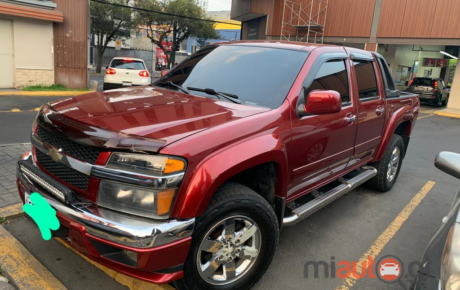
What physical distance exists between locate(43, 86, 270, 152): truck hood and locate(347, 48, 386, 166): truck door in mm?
1615

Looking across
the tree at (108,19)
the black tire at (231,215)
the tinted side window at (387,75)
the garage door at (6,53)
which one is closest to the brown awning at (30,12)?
the garage door at (6,53)

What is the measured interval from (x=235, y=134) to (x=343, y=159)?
5.86 feet

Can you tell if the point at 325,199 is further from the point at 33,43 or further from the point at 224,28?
the point at 224,28

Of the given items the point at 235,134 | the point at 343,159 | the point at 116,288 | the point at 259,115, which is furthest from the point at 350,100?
the point at 116,288

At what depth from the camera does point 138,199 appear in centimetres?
203

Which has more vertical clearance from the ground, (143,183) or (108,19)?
(108,19)

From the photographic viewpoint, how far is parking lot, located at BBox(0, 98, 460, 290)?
110 inches

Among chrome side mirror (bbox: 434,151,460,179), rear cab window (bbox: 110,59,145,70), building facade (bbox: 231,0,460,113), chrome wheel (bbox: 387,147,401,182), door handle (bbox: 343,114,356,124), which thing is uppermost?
building facade (bbox: 231,0,460,113)

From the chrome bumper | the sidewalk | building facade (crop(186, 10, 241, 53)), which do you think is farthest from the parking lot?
building facade (crop(186, 10, 241, 53))

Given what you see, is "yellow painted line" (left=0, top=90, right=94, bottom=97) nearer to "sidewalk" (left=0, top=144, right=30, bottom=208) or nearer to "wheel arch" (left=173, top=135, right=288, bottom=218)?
"sidewalk" (left=0, top=144, right=30, bottom=208)

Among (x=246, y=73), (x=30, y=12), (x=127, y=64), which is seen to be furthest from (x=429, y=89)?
(x=30, y=12)

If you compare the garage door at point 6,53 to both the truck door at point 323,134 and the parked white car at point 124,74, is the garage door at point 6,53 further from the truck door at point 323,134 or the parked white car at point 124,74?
the truck door at point 323,134

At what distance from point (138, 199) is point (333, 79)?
7.67ft

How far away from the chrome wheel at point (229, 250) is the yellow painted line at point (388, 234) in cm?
87
